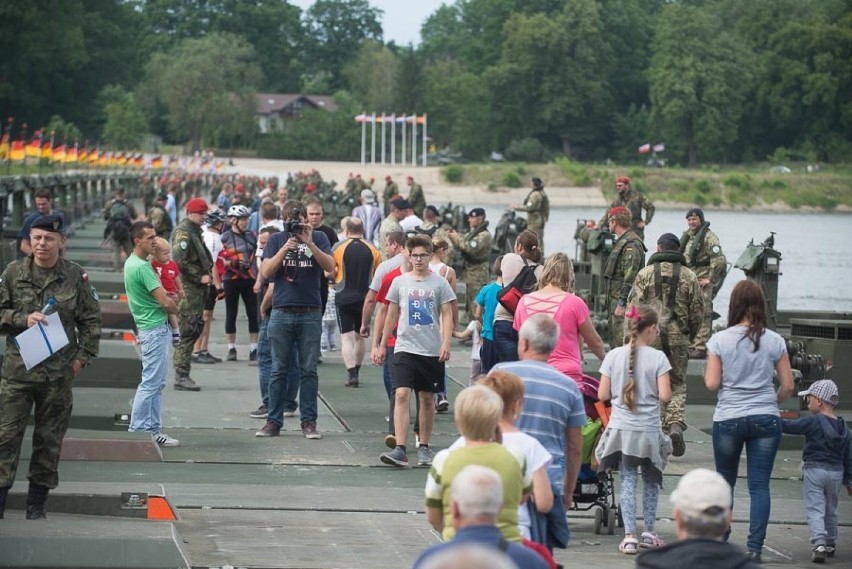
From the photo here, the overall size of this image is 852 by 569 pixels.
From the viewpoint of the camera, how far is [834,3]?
4579 inches

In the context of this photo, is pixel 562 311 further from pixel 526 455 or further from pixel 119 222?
pixel 119 222

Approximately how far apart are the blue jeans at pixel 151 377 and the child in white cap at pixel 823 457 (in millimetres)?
4842

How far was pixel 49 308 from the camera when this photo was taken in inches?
371

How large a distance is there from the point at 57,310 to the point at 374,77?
15071 centimetres

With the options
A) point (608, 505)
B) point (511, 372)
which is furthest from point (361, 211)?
point (511, 372)

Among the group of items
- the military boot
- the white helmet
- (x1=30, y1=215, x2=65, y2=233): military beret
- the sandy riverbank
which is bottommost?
the sandy riverbank

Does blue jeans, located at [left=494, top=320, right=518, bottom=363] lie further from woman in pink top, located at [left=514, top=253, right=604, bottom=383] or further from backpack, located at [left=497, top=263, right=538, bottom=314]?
woman in pink top, located at [left=514, top=253, right=604, bottom=383]

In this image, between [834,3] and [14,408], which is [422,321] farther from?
[834,3]

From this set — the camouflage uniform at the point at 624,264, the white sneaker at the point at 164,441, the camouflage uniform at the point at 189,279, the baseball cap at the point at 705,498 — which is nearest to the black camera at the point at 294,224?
the white sneaker at the point at 164,441

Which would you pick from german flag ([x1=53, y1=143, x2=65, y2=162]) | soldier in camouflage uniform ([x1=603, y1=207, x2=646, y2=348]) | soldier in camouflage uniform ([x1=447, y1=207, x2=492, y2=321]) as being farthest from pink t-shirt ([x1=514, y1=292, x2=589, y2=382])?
german flag ([x1=53, y1=143, x2=65, y2=162])

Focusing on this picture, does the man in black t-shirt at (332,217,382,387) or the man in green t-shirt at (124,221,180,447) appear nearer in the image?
the man in green t-shirt at (124,221,180,447)

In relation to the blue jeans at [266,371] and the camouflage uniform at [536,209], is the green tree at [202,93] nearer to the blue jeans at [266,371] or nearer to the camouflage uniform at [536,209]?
the camouflage uniform at [536,209]

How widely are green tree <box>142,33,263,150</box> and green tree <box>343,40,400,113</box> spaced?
37.1ft

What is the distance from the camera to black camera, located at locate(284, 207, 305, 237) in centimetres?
1302
